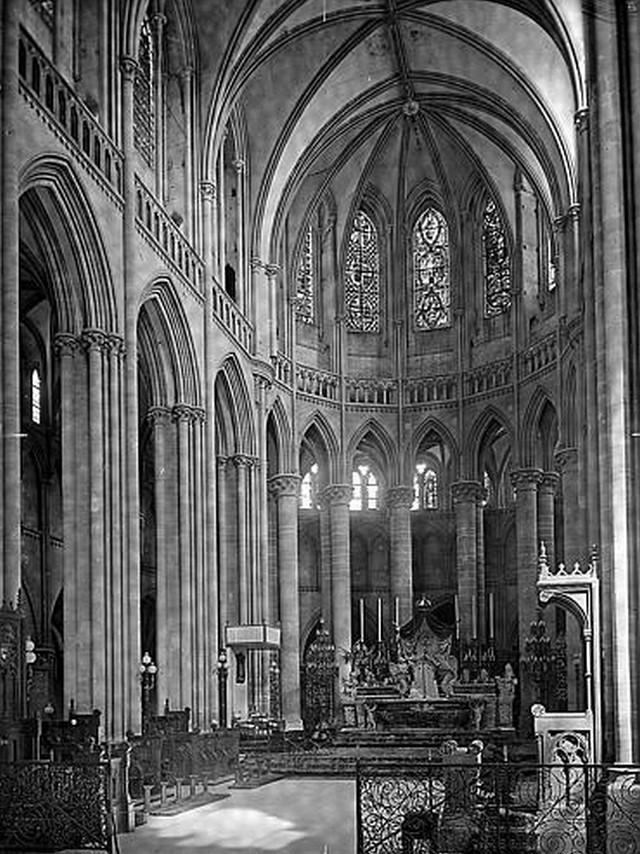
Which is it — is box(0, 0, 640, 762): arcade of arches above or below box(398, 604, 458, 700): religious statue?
above

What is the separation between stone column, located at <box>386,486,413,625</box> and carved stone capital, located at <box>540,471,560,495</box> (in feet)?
16.0

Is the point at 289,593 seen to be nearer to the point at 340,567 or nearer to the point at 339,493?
the point at 340,567

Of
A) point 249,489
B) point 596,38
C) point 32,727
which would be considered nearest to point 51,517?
point 249,489

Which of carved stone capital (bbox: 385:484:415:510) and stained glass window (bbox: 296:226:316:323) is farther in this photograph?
stained glass window (bbox: 296:226:316:323)

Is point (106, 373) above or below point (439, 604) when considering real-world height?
above

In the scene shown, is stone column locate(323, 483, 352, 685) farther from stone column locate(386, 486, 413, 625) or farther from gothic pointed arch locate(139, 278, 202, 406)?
gothic pointed arch locate(139, 278, 202, 406)

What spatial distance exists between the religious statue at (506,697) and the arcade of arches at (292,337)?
119 cm

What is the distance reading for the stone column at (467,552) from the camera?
46750 millimetres

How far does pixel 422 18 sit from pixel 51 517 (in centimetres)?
1733

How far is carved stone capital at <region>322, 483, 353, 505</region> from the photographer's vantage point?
47.7 meters

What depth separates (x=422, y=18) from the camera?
40.3 m

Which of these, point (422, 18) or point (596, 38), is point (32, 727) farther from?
point (422, 18)

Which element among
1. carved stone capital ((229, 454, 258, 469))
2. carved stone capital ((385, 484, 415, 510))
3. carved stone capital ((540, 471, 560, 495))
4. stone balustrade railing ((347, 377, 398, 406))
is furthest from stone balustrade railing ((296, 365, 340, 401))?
carved stone capital ((540, 471, 560, 495))

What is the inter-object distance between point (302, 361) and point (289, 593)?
796cm
